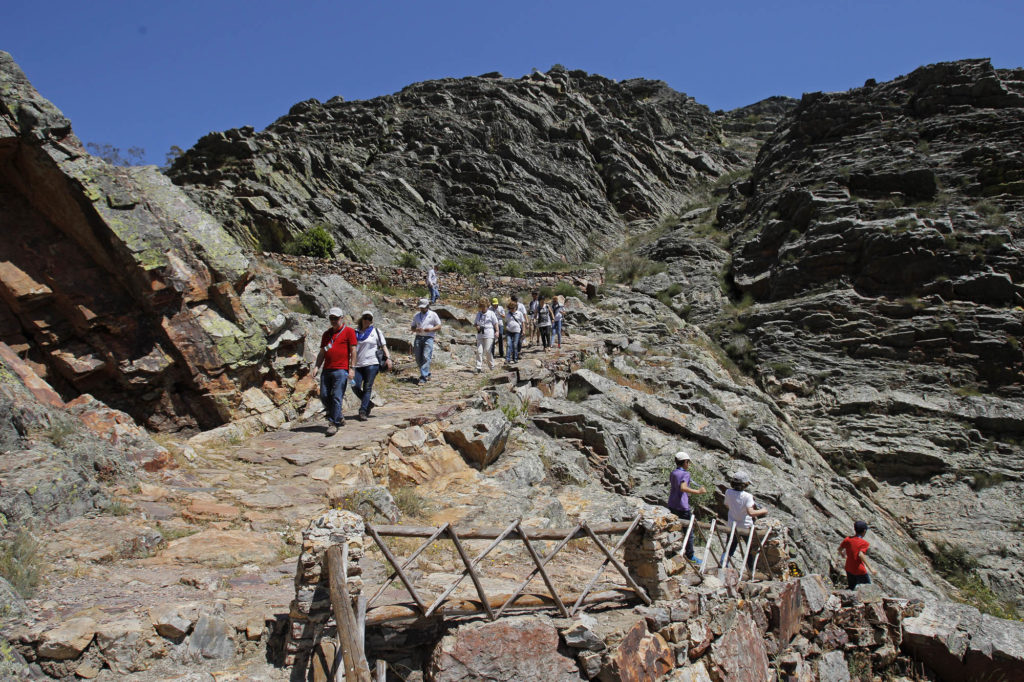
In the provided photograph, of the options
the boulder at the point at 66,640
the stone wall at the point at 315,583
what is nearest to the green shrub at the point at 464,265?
the stone wall at the point at 315,583

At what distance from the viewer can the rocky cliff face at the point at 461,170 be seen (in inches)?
Answer: 1078

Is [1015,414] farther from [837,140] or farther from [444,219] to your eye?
[444,219]

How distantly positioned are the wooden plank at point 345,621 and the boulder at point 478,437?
188 inches

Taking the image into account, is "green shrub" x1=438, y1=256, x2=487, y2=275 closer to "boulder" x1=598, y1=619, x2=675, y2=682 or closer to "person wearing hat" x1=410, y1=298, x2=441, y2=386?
"person wearing hat" x1=410, y1=298, x2=441, y2=386

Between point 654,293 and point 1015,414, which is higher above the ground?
point 654,293

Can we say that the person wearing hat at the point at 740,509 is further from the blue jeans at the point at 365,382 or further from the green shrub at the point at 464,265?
the green shrub at the point at 464,265

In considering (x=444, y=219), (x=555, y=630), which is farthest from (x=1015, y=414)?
(x=444, y=219)

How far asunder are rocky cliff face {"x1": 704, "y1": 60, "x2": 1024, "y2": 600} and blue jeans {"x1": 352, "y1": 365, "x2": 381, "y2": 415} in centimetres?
1397

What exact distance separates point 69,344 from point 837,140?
1205 inches

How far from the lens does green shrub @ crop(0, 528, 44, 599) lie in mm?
3857

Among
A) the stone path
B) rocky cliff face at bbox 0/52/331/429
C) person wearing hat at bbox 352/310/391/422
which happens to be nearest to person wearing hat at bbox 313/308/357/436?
the stone path

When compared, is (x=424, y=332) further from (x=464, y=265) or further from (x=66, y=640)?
(x=464, y=265)

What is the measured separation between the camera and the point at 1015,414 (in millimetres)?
17078

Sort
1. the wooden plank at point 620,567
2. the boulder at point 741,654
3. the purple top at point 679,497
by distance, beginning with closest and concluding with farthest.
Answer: the wooden plank at point 620,567
the boulder at point 741,654
the purple top at point 679,497
